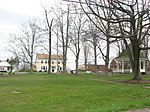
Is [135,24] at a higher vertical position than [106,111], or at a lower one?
higher

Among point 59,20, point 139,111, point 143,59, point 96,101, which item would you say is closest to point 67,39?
point 59,20

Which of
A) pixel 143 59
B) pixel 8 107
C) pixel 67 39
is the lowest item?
pixel 8 107

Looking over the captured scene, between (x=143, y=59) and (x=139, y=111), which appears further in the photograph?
(x=143, y=59)

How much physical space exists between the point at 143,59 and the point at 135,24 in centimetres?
3527

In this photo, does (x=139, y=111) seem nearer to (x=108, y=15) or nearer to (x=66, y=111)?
(x=66, y=111)

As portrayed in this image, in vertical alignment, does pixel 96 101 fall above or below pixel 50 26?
below

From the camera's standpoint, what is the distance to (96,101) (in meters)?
15.8

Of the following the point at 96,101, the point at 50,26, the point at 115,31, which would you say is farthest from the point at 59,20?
the point at 96,101

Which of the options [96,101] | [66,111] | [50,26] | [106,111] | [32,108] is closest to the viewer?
[106,111]

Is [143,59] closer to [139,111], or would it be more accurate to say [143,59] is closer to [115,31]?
[115,31]

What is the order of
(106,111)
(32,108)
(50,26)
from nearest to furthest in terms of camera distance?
(106,111)
(32,108)
(50,26)

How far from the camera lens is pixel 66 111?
12617 millimetres

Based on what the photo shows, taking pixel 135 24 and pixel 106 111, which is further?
pixel 135 24

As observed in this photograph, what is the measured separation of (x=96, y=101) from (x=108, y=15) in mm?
18684
